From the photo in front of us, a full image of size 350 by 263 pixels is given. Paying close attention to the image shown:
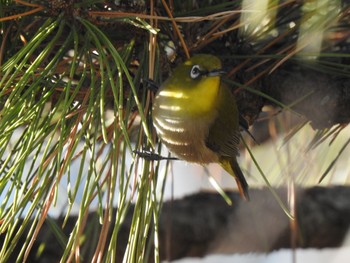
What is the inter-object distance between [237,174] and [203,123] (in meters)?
0.09

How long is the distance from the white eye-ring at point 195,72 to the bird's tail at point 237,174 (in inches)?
6.2

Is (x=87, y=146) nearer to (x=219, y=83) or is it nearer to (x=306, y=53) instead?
(x=306, y=53)

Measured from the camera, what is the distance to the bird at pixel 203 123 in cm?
114

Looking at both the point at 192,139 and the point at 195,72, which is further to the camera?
the point at 192,139

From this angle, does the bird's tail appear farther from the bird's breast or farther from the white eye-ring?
the white eye-ring

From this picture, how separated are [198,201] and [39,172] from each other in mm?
471

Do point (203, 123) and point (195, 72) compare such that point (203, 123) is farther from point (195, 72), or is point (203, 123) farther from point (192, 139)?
point (195, 72)

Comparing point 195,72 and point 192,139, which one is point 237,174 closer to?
point 192,139

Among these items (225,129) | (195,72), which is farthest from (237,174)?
(195,72)

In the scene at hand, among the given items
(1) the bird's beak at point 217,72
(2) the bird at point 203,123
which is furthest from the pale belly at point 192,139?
(1) the bird's beak at point 217,72

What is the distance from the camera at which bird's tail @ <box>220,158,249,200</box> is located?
1165 mm

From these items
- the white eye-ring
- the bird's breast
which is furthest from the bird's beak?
the bird's breast

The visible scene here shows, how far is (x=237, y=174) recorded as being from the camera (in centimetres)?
123

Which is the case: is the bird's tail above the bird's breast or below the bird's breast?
below
